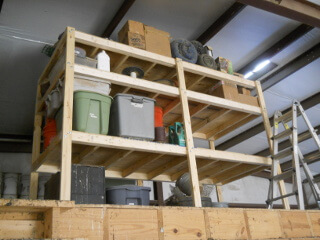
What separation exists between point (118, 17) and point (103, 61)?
1216 millimetres

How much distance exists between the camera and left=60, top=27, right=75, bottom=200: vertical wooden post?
108 inches

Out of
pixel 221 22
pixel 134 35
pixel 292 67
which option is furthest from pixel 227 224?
pixel 292 67

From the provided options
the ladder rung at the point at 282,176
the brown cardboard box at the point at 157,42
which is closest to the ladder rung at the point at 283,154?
the ladder rung at the point at 282,176

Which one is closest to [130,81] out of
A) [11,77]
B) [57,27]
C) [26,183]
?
[57,27]

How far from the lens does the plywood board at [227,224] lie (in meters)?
3.07

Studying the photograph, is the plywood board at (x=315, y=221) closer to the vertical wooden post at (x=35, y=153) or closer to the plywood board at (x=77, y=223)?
the plywood board at (x=77, y=223)

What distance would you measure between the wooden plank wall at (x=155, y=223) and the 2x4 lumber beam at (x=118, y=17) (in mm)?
2789

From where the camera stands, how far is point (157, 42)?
4.14 metres

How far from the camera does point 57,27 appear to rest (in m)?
4.73

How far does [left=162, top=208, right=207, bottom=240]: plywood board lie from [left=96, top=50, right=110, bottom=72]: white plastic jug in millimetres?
1691

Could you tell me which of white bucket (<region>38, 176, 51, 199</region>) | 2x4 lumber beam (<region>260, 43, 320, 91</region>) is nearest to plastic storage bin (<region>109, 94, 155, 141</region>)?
2x4 lumber beam (<region>260, 43, 320, 91</region>)

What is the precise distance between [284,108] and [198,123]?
3.24 metres

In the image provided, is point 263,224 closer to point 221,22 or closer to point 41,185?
point 221,22

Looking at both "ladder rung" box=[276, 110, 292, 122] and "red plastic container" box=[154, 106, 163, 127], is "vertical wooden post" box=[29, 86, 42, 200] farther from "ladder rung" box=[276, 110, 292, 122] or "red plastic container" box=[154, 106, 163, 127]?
"ladder rung" box=[276, 110, 292, 122]
